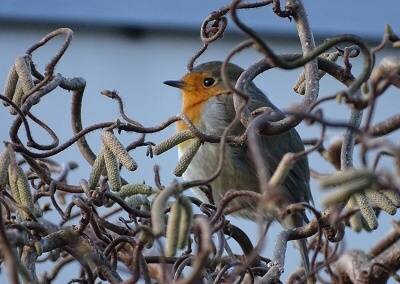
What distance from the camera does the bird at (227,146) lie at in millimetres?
3473

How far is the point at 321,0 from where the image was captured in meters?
6.59

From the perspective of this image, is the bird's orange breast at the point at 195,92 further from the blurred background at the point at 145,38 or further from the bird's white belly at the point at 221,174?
the blurred background at the point at 145,38

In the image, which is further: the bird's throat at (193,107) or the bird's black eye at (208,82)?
the bird's black eye at (208,82)

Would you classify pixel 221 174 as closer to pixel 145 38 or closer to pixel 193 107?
pixel 193 107

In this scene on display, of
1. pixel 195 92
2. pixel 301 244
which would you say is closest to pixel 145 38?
pixel 195 92

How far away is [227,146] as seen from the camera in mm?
3426

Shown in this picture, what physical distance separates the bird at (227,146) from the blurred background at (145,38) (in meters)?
2.49

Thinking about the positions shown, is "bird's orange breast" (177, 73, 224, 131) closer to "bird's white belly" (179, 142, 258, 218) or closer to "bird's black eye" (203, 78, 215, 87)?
"bird's black eye" (203, 78, 215, 87)

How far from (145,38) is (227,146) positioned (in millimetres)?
3406

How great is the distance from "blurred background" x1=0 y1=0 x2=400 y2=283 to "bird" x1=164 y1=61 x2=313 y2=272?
8.16 feet

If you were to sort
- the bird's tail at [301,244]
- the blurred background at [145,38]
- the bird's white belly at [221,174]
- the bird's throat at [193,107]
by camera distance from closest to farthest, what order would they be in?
the bird's tail at [301,244] < the bird's white belly at [221,174] < the bird's throat at [193,107] < the blurred background at [145,38]

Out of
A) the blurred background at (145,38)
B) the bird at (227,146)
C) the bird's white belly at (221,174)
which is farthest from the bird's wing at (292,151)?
the blurred background at (145,38)

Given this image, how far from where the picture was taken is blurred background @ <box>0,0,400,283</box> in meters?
6.42

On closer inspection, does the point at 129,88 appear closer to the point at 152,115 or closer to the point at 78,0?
the point at 152,115
